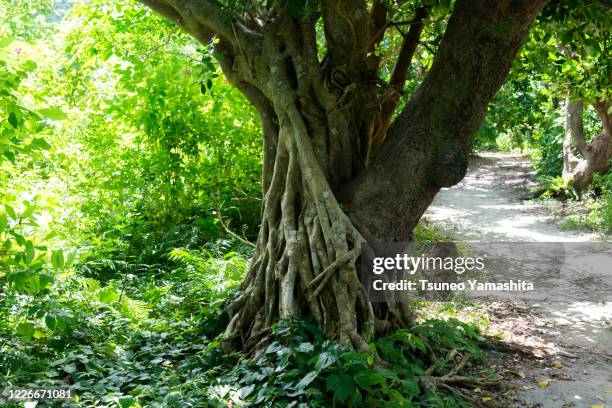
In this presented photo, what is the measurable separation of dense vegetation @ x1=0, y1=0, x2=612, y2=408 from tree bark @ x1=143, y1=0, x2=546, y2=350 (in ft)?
1.07

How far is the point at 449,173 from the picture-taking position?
4.95 metres

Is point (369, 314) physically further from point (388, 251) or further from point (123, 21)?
point (123, 21)

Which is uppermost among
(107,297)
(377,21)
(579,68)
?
(579,68)

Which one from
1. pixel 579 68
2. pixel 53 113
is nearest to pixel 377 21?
pixel 53 113

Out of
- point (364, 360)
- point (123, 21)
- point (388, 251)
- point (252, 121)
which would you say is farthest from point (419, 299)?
point (123, 21)

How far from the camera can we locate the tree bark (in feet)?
15.5

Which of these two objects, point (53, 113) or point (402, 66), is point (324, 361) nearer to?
point (53, 113)

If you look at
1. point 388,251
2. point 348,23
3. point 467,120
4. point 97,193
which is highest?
point 348,23

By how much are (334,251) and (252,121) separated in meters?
5.06

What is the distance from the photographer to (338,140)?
5.28 meters

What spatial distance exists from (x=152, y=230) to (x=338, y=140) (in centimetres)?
442

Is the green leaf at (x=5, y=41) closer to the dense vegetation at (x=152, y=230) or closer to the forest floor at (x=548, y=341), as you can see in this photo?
the dense vegetation at (x=152, y=230)

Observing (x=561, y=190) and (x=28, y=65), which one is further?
(x=561, y=190)

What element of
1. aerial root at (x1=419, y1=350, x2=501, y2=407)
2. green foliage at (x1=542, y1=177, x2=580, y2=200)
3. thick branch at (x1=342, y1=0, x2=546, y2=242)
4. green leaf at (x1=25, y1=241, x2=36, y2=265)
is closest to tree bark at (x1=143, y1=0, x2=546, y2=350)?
thick branch at (x1=342, y1=0, x2=546, y2=242)
